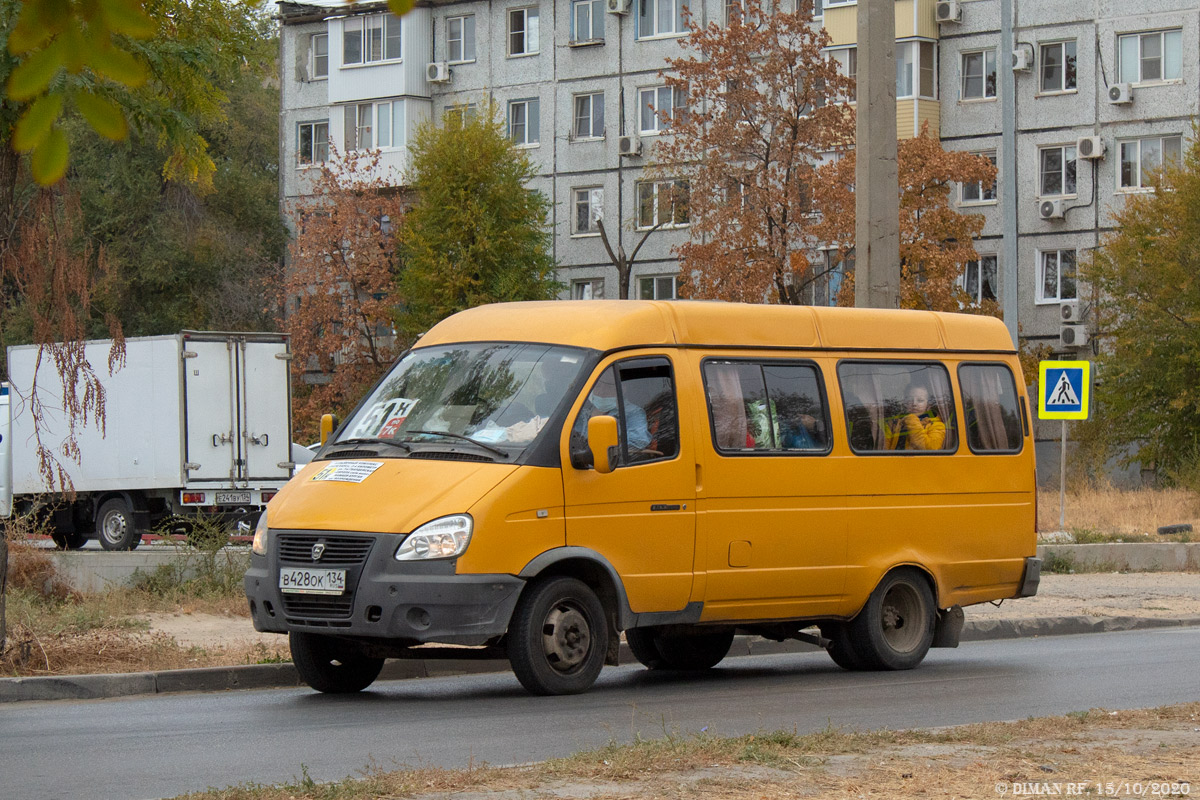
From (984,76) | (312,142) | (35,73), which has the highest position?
(984,76)

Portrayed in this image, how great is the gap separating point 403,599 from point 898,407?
4582mm

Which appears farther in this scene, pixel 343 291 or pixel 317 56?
pixel 317 56

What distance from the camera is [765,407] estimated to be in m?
12.2

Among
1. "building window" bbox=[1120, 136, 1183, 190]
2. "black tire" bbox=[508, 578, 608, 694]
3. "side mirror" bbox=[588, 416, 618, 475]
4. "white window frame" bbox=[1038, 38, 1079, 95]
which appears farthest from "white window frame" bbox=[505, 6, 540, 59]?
"black tire" bbox=[508, 578, 608, 694]

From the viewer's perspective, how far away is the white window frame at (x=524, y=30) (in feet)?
198

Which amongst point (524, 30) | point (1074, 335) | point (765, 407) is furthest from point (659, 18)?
point (765, 407)

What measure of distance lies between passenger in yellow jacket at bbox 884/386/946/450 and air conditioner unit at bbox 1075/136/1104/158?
133 ft

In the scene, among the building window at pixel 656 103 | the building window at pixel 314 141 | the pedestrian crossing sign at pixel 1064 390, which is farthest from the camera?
the building window at pixel 314 141

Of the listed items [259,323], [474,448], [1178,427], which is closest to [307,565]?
[474,448]

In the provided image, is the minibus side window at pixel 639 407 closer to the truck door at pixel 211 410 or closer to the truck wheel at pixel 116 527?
the truck door at pixel 211 410

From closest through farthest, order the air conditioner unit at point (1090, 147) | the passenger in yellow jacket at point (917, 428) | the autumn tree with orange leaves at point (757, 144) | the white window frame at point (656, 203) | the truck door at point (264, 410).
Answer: the passenger in yellow jacket at point (917, 428) < the truck door at point (264, 410) < the autumn tree with orange leaves at point (757, 144) < the white window frame at point (656, 203) < the air conditioner unit at point (1090, 147)

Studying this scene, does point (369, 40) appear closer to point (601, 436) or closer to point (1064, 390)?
point (1064, 390)

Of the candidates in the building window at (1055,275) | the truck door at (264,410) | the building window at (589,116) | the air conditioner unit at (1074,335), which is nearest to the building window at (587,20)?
the building window at (589,116)

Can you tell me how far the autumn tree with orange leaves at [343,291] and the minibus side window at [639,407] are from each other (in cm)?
4564
